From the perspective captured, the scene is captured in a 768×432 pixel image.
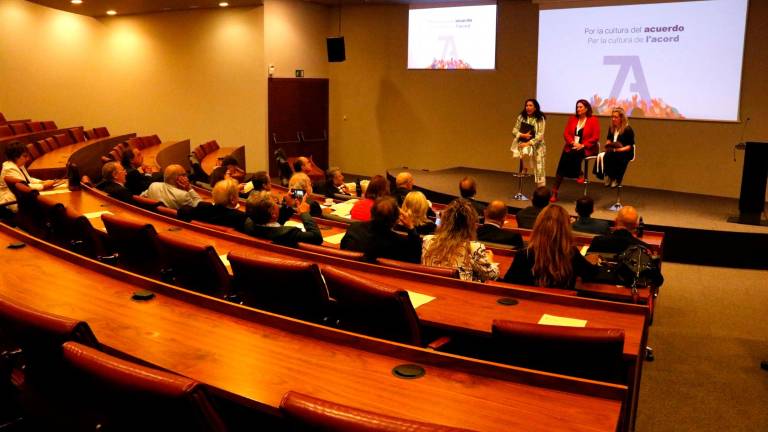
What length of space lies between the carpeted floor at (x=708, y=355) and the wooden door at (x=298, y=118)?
7633 mm

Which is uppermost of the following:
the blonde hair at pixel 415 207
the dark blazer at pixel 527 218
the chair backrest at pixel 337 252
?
the blonde hair at pixel 415 207

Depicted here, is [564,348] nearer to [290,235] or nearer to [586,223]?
[290,235]

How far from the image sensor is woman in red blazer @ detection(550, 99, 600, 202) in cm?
882

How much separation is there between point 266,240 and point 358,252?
856 mm

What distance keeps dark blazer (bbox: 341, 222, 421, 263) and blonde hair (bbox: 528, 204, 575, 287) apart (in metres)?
0.80

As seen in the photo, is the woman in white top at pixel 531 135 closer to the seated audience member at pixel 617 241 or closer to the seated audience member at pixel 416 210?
the seated audience member at pixel 617 241

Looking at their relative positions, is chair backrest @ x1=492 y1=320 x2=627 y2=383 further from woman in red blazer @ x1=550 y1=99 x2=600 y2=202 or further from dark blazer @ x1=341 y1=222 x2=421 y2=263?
woman in red blazer @ x1=550 y1=99 x2=600 y2=202

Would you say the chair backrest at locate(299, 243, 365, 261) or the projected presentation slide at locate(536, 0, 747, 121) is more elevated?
the projected presentation slide at locate(536, 0, 747, 121)

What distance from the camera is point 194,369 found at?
2365mm

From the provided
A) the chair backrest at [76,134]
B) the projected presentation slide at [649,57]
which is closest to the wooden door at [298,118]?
the chair backrest at [76,134]

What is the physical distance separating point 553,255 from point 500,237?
1.10 metres

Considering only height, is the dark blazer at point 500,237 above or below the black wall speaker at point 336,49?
below

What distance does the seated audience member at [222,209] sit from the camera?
5.43 meters

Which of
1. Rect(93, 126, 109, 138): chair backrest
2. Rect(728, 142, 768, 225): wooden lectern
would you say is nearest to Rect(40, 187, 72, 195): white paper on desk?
Rect(728, 142, 768, 225): wooden lectern
